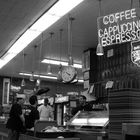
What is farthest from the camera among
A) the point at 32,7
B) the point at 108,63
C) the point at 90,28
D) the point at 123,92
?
the point at 108,63

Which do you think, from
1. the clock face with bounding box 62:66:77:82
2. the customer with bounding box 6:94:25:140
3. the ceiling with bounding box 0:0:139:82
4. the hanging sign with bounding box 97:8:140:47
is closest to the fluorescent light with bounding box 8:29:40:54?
the ceiling with bounding box 0:0:139:82

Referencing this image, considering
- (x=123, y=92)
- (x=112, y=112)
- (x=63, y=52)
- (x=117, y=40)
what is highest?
(x=63, y=52)

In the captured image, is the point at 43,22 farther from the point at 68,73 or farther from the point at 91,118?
the point at 91,118

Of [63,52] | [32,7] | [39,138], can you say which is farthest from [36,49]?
[39,138]

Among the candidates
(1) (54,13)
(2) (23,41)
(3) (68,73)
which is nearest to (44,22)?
(1) (54,13)

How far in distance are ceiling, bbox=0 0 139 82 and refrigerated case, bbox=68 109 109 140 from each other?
8.81 ft

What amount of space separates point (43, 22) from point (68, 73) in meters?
1.70

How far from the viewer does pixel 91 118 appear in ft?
18.5

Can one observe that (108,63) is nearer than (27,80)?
Yes

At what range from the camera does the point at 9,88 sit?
1833cm

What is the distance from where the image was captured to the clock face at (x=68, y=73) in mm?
8023

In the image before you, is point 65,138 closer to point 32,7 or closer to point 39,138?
point 39,138

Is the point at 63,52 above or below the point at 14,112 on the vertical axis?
above

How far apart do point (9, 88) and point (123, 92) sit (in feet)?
54.5
